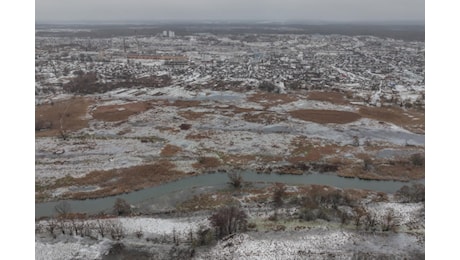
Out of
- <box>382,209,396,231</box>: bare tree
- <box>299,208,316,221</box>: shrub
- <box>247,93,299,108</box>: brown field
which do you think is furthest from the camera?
<box>247,93,299,108</box>: brown field

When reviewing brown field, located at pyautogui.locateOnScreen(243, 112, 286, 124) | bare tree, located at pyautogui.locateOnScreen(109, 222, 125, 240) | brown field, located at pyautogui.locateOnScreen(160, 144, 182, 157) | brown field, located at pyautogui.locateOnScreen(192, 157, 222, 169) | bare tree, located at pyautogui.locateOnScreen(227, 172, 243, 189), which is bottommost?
bare tree, located at pyautogui.locateOnScreen(109, 222, 125, 240)

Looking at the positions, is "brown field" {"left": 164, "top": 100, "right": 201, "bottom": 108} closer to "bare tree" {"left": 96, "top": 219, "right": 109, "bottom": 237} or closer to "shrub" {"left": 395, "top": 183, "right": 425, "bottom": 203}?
"bare tree" {"left": 96, "top": 219, "right": 109, "bottom": 237}

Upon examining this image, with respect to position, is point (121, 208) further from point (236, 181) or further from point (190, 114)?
point (190, 114)

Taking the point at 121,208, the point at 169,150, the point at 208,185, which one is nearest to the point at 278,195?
the point at 208,185

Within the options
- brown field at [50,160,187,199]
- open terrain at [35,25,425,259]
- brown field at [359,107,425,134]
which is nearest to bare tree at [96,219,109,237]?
open terrain at [35,25,425,259]

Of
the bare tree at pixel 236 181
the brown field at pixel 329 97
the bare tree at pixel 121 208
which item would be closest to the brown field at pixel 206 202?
the bare tree at pixel 236 181

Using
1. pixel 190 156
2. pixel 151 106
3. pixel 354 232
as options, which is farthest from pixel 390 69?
pixel 354 232

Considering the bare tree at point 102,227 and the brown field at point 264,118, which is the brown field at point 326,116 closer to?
the brown field at point 264,118
